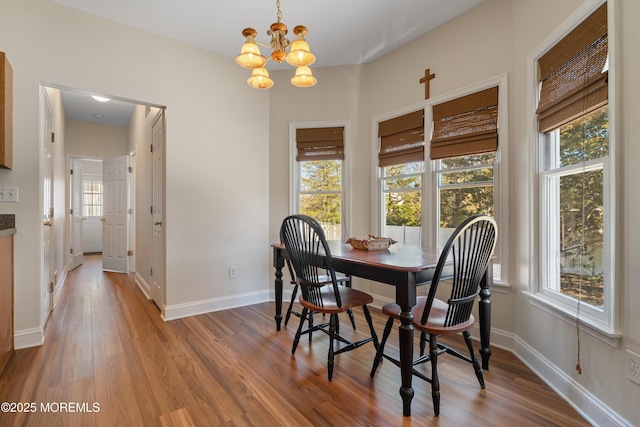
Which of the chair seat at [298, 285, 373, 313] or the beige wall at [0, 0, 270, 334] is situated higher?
the beige wall at [0, 0, 270, 334]

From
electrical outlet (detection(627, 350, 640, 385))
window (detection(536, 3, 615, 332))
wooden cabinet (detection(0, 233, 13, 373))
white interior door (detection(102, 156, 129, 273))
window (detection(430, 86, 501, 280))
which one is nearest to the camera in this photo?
electrical outlet (detection(627, 350, 640, 385))

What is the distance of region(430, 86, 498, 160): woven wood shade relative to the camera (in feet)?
8.08

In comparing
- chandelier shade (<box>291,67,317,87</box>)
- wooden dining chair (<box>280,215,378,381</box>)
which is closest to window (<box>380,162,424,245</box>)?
wooden dining chair (<box>280,215,378,381</box>)

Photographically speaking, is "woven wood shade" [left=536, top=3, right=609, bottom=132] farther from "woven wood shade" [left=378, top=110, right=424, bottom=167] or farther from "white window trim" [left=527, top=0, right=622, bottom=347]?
"woven wood shade" [left=378, top=110, right=424, bottom=167]

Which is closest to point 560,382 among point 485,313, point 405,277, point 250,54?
point 485,313

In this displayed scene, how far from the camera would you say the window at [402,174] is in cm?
306

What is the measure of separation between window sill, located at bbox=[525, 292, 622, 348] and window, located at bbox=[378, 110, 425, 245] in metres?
1.16

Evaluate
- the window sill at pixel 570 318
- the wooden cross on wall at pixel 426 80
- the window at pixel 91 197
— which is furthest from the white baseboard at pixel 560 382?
the window at pixel 91 197

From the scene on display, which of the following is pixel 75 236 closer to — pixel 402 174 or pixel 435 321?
pixel 402 174

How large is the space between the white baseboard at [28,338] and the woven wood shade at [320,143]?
2793 millimetres

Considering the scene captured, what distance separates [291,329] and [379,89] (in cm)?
266

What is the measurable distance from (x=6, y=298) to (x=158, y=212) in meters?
1.42

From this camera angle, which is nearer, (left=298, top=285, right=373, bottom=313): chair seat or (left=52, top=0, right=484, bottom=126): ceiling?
(left=298, top=285, right=373, bottom=313): chair seat

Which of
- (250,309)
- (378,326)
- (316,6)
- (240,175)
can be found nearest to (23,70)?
(240,175)
